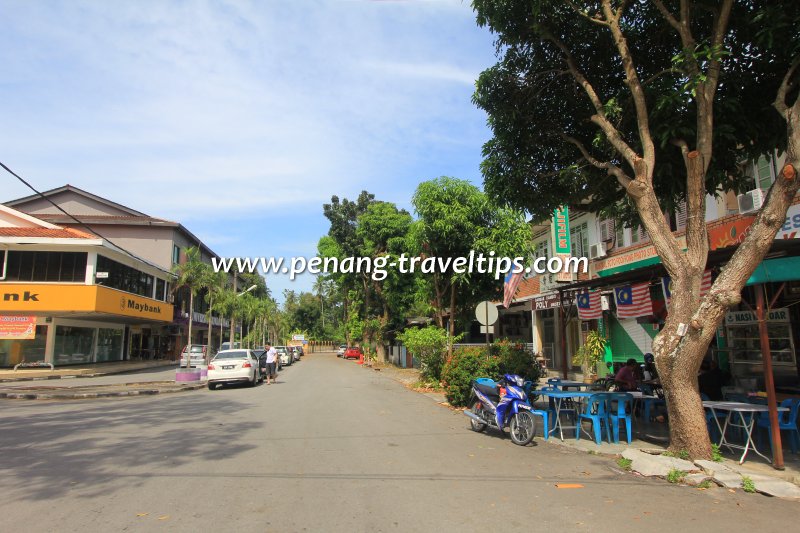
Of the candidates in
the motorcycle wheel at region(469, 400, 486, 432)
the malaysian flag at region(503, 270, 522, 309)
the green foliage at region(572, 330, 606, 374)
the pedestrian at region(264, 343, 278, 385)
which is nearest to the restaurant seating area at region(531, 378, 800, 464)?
the motorcycle wheel at region(469, 400, 486, 432)

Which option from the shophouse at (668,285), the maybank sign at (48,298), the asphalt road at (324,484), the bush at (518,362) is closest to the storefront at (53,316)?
the maybank sign at (48,298)

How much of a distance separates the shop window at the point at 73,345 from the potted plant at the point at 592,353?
27.8 meters

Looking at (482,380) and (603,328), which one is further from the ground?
(603,328)

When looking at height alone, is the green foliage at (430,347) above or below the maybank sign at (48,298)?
below

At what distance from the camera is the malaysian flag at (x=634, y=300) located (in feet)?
41.1

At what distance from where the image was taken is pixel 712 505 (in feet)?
18.9

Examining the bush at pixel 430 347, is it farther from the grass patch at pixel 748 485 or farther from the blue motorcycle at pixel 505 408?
the grass patch at pixel 748 485

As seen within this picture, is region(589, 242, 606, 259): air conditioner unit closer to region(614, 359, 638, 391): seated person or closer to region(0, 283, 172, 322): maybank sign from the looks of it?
region(614, 359, 638, 391): seated person

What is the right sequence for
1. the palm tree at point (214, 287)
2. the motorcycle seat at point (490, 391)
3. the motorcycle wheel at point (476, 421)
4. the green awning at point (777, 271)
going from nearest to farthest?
the green awning at point (777, 271) < the motorcycle seat at point (490, 391) < the motorcycle wheel at point (476, 421) < the palm tree at point (214, 287)

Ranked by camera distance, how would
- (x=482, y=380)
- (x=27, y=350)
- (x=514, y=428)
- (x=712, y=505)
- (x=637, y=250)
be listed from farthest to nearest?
(x=27, y=350), (x=637, y=250), (x=482, y=380), (x=514, y=428), (x=712, y=505)

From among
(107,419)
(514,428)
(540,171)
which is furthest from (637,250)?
(107,419)

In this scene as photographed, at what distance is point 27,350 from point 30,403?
15.7 metres

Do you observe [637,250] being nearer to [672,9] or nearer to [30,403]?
[672,9]

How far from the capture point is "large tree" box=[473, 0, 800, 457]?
7340 mm
